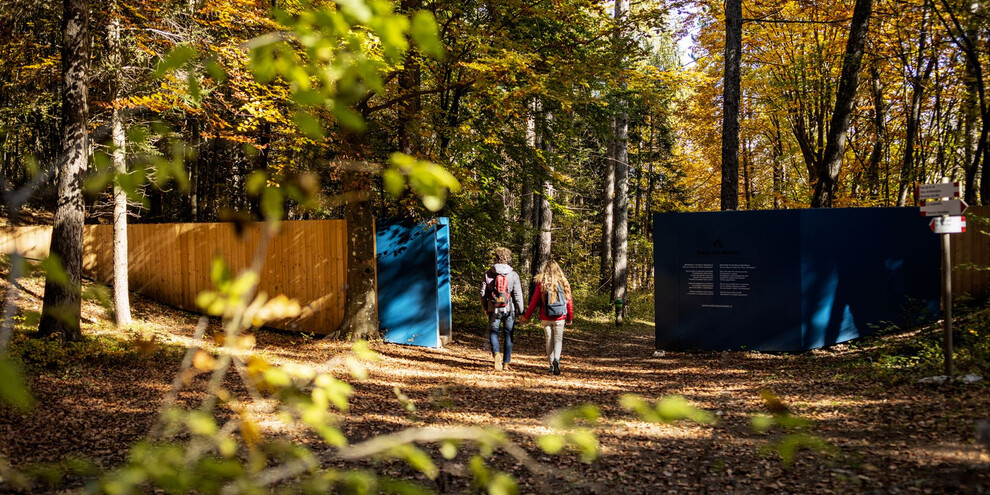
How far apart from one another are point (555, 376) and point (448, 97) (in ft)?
22.7

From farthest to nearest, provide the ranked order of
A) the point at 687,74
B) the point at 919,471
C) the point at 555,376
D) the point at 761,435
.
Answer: the point at 687,74, the point at 555,376, the point at 761,435, the point at 919,471

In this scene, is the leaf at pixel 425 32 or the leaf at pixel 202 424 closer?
the leaf at pixel 425 32

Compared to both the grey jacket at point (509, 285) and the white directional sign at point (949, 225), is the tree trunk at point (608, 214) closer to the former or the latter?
the grey jacket at point (509, 285)

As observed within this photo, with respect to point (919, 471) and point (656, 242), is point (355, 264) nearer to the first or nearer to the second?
point (656, 242)

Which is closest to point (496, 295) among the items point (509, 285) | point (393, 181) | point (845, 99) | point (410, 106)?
point (509, 285)

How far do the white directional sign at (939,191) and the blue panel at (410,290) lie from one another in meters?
7.87

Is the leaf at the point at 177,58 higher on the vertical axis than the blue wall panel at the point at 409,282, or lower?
higher

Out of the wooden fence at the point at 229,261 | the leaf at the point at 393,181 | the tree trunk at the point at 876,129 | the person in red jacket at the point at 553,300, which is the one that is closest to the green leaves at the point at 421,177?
the leaf at the point at 393,181

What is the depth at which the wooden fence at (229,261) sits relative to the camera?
43.0 feet

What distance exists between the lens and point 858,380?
8.25 meters

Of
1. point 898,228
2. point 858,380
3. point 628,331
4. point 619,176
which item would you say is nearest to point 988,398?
point 858,380

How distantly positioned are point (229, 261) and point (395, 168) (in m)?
14.6

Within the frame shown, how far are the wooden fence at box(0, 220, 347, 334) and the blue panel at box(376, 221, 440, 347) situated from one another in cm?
103

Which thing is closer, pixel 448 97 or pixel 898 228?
pixel 898 228
